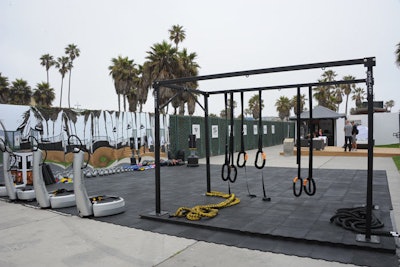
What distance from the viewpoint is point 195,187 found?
7.25 m

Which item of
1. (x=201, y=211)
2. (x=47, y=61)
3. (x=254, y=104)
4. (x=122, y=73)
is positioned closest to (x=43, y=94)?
(x=47, y=61)

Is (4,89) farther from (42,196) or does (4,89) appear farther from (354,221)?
(354,221)

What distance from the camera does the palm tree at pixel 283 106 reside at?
169ft

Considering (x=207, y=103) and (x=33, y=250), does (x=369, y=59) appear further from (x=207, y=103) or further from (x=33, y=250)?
(x=33, y=250)

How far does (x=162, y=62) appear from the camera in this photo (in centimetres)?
2155

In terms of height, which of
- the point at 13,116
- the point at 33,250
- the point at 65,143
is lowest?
the point at 33,250

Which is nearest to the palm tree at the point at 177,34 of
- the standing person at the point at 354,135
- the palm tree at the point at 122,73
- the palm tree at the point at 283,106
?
the palm tree at the point at 122,73

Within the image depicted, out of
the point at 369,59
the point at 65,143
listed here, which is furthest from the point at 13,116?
the point at 369,59

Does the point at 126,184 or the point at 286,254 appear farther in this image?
the point at 126,184

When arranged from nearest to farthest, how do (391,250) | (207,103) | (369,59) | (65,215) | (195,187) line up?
1. (391,250)
2. (369,59)
3. (65,215)
4. (207,103)
5. (195,187)

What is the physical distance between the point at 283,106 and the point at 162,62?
112ft

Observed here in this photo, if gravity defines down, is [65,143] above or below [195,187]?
above

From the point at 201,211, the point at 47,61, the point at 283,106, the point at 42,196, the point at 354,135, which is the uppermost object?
the point at 47,61

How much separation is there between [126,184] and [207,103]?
340 centimetres
